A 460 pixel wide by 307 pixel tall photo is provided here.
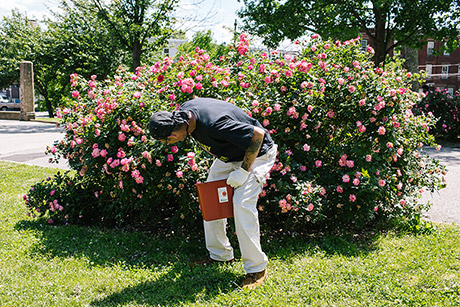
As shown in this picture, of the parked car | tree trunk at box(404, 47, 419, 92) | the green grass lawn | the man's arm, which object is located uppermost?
tree trunk at box(404, 47, 419, 92)

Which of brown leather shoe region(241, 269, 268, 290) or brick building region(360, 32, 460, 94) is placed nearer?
brown leather shoe region(241, 269, 268, 290)

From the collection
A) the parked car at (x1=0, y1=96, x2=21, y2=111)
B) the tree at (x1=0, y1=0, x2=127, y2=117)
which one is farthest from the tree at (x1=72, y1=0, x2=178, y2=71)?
the parked car at (x1=0, y1=96, x2=21, y2=111)

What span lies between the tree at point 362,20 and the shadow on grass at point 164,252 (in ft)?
41.8

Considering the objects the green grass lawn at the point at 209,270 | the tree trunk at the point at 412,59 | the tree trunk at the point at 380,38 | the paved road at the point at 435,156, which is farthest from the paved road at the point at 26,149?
the tree trunk at the point at 412,59

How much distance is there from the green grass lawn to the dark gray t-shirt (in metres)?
1.07

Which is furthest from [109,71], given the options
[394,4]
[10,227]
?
[10,227]

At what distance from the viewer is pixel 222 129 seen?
9.89ft

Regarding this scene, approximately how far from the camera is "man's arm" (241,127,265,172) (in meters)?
3.14

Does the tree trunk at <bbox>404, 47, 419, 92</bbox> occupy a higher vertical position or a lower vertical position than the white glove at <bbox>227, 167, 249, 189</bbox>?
higher

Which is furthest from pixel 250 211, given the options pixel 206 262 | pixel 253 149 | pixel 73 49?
pixel 73 49

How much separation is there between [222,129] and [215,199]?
1.97 ft

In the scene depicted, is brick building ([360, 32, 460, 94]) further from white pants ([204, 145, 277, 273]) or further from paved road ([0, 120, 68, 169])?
white pants ([204, 145, 277, 273])

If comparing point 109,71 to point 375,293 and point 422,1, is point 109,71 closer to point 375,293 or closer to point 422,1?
point 422,1

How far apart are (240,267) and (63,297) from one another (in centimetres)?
145
